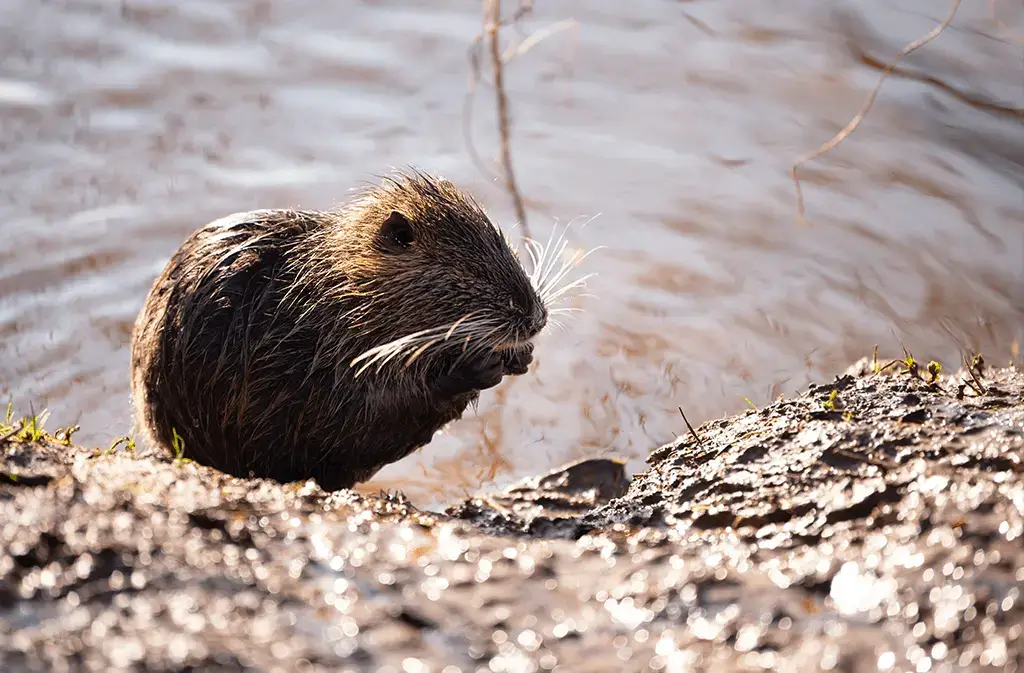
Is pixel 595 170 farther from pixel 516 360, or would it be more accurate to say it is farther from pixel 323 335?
pixel 323 335

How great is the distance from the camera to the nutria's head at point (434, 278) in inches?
118

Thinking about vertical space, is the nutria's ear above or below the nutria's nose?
Result: above

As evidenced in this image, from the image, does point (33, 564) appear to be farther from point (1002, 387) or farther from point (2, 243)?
point (2, 243)

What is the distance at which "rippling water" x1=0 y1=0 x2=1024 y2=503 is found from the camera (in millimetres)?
4469

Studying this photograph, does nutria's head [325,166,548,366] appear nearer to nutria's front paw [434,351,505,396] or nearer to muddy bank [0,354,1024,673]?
nutria's front paw [434,351,505,396]

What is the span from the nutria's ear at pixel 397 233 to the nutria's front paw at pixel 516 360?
0.44 meters

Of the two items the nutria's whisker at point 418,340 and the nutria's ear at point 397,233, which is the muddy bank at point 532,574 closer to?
the nutria's whisker at point 418,340

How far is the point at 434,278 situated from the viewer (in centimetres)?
306

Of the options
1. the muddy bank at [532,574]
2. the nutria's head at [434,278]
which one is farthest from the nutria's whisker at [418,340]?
the muddy bank at [532,574]

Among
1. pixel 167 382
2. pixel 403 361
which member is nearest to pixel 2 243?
pixel 167 382

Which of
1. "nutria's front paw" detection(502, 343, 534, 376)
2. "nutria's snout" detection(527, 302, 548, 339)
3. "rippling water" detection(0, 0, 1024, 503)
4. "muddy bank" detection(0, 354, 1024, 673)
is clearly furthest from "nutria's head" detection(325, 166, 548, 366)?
"rippling water" detection(0, 0, 1024, 503)

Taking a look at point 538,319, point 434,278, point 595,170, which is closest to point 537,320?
point 538,319

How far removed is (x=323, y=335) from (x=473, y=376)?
450mm

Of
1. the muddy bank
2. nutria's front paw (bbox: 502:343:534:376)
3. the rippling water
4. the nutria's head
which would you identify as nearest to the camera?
the muddy bank
